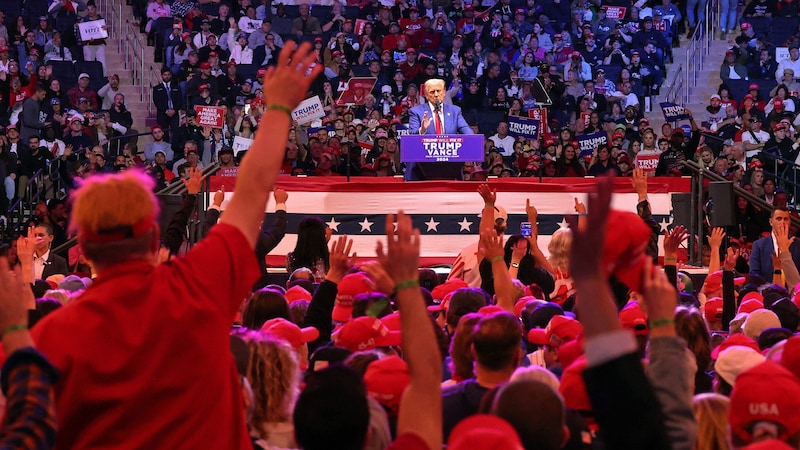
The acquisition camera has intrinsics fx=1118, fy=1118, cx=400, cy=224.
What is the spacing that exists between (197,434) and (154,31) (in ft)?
71.0

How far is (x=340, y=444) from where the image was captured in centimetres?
275

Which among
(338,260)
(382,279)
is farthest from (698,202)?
(382,279)

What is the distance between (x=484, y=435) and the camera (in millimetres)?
2484

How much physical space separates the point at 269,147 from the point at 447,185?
429 inches

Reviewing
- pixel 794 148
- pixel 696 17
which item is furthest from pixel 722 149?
pixel 696 17

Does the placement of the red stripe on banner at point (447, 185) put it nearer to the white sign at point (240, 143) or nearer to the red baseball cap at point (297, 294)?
A: the white sign at point (240, 143)

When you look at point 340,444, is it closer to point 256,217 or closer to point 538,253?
point 256,217

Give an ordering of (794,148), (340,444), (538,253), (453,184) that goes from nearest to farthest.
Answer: (340,444) → (538,253) → (453,184) → (794,148)

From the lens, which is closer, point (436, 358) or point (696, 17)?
point (436, 358)

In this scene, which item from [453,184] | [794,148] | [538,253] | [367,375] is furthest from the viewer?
[794,148]

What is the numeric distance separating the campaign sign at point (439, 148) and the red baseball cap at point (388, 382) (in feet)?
34.2

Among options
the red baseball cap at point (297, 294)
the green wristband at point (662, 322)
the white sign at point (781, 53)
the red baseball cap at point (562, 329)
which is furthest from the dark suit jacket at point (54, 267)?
the white sign at point (781, 53)

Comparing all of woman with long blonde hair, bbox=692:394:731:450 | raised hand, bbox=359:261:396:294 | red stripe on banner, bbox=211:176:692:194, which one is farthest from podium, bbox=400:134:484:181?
raised hand, bbox=359:261:396:294

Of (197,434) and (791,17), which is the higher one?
(791,17)
